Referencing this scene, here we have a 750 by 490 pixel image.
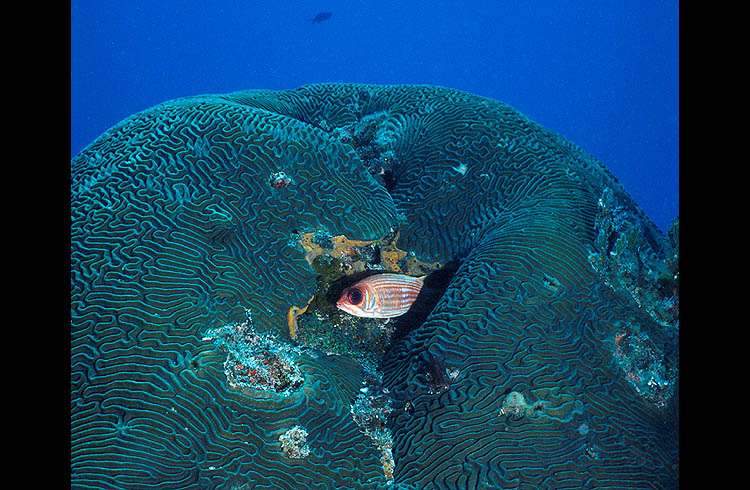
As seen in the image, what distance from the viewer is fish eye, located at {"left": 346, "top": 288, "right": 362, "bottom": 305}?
3465mm

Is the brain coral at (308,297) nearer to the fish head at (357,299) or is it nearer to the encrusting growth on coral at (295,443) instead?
the encrusting growth on coral at (295,443)

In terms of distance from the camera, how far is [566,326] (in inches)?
144

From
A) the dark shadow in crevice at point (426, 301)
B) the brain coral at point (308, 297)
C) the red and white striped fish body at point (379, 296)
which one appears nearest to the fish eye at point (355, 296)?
the red and white striped fish body at point (379, 296)

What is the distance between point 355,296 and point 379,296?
0.20m

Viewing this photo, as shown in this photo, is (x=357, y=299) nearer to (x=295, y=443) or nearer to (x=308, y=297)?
(x=308, y=297)

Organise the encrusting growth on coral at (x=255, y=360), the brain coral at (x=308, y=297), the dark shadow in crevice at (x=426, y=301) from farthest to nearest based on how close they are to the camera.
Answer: the dark shadow in crevice at (x=426, y=301), the encrusting growth on coral at (x=255, y=360), the brain coral at (x=308, y=297)

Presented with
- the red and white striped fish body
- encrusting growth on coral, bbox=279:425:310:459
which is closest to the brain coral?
encrusting growth on coral, bbox=279:425:310:459

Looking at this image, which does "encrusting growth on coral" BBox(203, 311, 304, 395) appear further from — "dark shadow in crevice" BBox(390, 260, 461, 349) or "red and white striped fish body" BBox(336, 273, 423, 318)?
"dark shadow in crevice" BBox(390, 260, 461, 349)

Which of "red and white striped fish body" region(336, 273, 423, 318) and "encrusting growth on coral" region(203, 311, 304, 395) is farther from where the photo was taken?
"red and white striped fish body" region(336, 273, 423, 318)

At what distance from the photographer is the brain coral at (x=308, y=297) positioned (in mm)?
3014

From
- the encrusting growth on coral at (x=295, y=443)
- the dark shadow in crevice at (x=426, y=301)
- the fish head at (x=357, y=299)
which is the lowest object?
the encrusting growth on coral at (x=295, y=443)

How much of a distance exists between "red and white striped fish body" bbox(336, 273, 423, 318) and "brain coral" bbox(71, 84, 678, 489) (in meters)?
0.32
